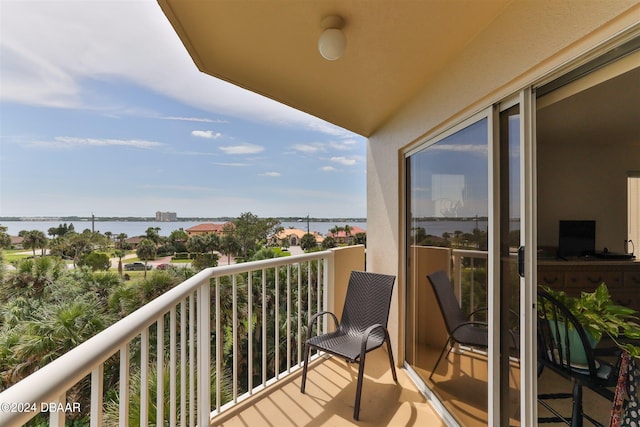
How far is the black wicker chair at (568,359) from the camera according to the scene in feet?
4.43

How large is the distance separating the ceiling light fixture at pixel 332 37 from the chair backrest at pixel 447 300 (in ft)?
6.01

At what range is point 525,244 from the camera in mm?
1556

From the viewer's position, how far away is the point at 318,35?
77.2 inches

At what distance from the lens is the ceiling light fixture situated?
179 centimetres

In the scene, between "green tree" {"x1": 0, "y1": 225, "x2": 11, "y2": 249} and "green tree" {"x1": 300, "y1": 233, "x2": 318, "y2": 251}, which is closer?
"green tree" {"x1": 0, "y1": 225, "x2": 11, "y2": 249}

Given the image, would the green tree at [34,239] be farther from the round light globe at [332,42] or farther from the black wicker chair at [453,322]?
the black wicker chair at [453,322]

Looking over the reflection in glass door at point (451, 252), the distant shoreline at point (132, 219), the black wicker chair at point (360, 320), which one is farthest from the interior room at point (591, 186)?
the distant shoreline at point (132, 219)

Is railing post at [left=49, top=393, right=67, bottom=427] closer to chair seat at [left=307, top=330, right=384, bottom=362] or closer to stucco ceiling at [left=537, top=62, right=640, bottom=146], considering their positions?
stucco ceiling at [left=537, top=62, right=640, bottom=146]

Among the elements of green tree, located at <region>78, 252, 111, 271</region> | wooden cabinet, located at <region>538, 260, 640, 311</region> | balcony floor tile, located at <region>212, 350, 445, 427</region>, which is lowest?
green tree, located at <region>78, 252, 111, 271</region>

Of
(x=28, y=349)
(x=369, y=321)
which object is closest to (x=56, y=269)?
(x=28, y=349)

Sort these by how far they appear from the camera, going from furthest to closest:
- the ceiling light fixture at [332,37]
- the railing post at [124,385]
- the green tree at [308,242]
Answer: the green tree at [308,242] → the ceiling light fixture at [332,37] → the railing post at [124,385]

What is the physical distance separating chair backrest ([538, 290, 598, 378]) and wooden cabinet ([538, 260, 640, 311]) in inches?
3.6

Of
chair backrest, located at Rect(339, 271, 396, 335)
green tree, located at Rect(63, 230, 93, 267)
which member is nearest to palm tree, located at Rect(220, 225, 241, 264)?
green tree, located at Rect(63, 230, 93, 267)

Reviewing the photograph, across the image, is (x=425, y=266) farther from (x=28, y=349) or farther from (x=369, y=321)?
(x=28, y=349)
